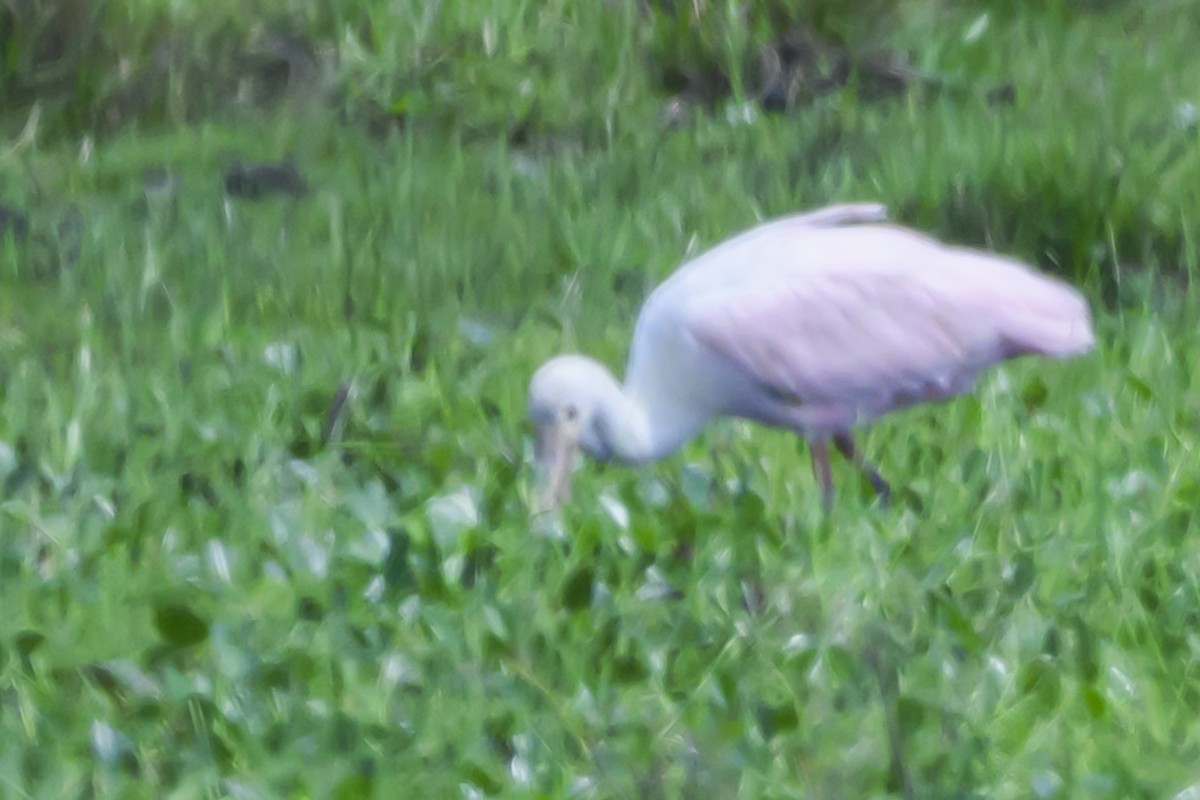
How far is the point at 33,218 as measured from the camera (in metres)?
6.02

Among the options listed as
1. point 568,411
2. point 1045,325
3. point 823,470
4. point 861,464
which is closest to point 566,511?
point 568,411

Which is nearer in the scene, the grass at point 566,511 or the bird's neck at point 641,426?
the grass at point 566,511

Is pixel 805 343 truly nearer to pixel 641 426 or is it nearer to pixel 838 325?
pixel 838 325

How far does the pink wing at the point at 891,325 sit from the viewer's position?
413cm

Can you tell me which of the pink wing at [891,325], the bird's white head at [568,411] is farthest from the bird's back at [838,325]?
the bird's white head at [568,411]

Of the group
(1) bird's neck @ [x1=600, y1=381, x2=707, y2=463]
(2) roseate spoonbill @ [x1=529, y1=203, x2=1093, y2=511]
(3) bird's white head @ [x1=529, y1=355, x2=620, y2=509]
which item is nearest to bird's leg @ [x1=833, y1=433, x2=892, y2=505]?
(2) roseate spoonbill @ [x1=529, y1=203, x2=1093, y2=511]

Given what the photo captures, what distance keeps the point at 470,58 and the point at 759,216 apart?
1.87 metres

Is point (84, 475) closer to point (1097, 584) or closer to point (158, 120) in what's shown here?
point (1097, 584)

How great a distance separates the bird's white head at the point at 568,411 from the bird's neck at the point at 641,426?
1 centimetres

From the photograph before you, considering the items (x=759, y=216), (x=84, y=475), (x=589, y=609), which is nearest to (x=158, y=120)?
(x=759, y=216)

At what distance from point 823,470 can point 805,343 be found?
25 centimetres

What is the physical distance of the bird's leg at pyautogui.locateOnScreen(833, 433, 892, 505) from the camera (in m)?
4.01

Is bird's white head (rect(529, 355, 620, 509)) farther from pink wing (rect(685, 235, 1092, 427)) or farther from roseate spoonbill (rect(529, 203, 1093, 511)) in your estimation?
pink wing (rect(685, 235, 1092, 427))

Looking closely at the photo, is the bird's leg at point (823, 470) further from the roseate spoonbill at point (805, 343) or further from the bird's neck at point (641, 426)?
the bird's neck at point (641, 426)
